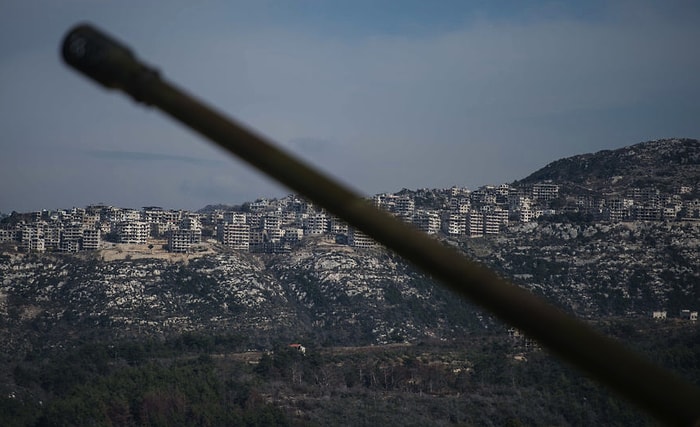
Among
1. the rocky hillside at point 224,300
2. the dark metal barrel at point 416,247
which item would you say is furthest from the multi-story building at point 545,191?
the dark metal barrel at point 416,247

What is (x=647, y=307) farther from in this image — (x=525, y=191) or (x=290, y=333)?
(x=525, y=191)

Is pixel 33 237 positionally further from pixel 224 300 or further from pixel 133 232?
pixel 224 300

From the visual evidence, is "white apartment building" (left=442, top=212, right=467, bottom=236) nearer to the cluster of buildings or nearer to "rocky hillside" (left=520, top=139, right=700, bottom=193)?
the cluster of buildings

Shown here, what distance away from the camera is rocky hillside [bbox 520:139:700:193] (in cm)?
14688

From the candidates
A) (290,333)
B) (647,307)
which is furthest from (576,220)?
(290,333)

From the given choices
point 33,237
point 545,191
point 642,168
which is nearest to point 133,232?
point 33,237

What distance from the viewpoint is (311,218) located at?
156125mm

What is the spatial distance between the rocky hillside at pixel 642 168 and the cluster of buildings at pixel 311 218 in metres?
4.12

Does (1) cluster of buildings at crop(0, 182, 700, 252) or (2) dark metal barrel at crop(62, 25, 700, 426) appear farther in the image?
(1) cluster of buildings at crop(0, 182, 700, 252)

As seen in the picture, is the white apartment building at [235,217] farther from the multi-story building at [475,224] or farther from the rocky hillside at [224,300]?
the multi-story building at [475,224]

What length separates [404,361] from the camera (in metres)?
77.9

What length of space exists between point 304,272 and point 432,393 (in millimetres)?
51306

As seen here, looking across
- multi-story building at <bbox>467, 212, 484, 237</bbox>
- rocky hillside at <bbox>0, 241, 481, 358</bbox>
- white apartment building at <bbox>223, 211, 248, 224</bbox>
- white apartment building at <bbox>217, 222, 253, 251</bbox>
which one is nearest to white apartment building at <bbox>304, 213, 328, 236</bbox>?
white apartment building at <bbox>217, 222, 253, 251</bbox>

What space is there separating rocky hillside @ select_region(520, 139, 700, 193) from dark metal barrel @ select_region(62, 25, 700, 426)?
475 feet
